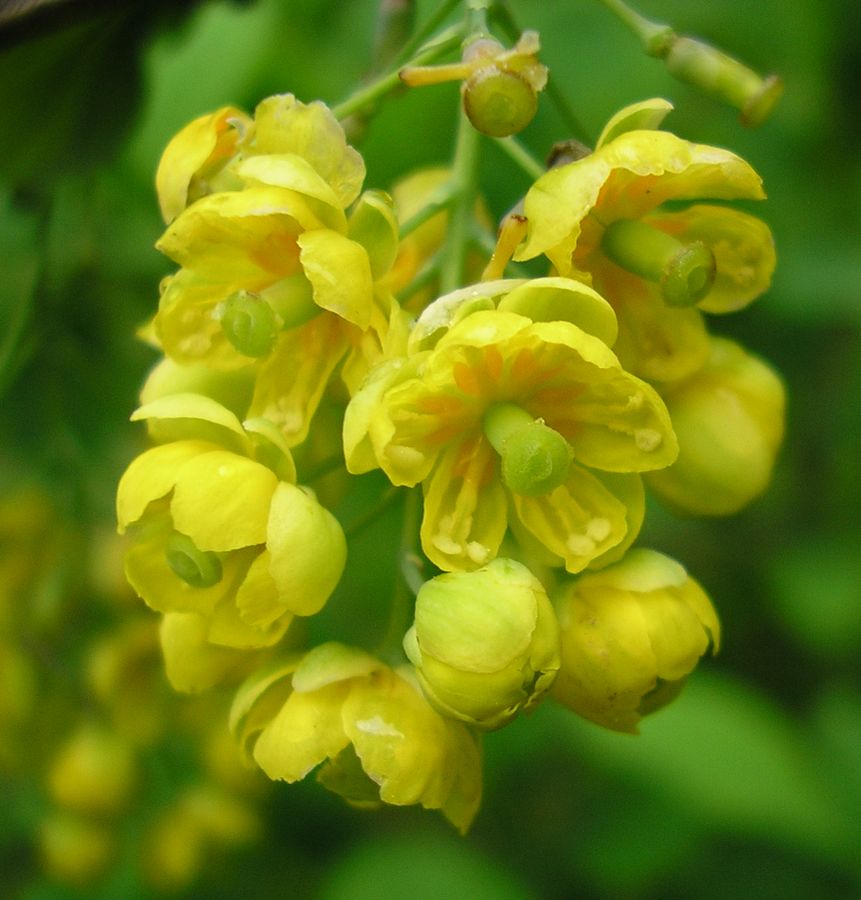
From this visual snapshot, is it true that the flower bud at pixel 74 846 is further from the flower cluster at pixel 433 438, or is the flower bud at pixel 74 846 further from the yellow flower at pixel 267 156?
the yellow flower at pixel 267 156

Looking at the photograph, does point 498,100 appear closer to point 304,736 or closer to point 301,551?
point 301,551

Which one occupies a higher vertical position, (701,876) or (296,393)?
(296,393)

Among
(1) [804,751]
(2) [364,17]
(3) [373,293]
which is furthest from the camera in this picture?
(1) [804,751]

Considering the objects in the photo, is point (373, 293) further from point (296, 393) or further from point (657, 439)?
point (657, 439)

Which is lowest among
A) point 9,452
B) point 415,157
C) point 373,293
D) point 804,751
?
point 804,751

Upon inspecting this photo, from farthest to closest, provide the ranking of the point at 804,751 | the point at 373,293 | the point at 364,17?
the point at 804,751, the point at 364,17, the point at 373,293

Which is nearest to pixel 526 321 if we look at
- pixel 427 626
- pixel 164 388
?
pixel 427 626
